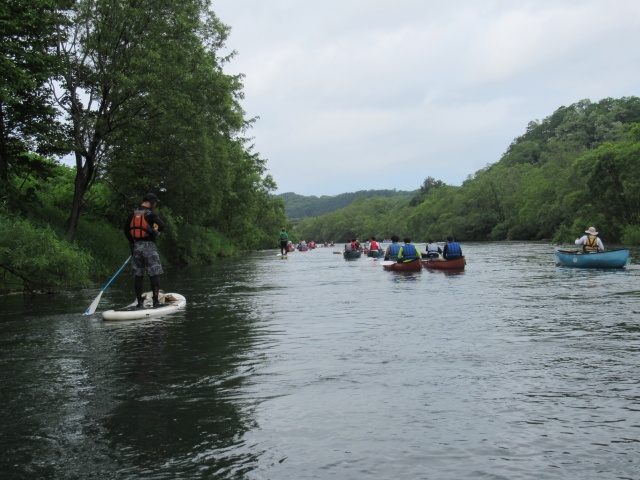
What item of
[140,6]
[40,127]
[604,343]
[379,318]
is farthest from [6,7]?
[604,343]

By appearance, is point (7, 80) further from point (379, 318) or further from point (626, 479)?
point (626, 479)

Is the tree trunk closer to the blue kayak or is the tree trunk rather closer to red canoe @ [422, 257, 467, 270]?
red canoe @ [422, 257, 467, 270]

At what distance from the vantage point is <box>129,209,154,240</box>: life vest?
12.2m

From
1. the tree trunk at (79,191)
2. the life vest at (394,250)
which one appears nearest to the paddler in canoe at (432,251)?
the life vest at (394,250)

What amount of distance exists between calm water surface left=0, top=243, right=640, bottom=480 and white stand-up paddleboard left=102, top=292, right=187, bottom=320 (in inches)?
18.4

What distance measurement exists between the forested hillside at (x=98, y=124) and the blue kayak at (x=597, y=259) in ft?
53.7

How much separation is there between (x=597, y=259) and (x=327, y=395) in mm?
19788

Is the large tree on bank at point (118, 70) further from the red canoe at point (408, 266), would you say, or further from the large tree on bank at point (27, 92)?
the red canoe at point (408, 266)

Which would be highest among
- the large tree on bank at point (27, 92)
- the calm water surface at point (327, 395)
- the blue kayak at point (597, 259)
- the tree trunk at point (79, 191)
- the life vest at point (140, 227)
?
the large tree on bank at point (27, 92)

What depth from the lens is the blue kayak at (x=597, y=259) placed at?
73.7 feet

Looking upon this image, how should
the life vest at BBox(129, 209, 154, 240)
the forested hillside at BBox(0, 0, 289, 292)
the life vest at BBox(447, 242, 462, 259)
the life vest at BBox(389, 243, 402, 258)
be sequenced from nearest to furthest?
the life vest at BBox(129, 209, 154, 240), the forested hillside at BBox(0, 0, 289, 292), the life vest at BBox(447, 242, 462, 259), the life vest at BBox(389, 243, 402, 258)

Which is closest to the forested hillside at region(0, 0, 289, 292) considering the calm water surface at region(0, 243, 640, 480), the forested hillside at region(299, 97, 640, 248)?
the calm water surface at region(0, 243, 640, 480)

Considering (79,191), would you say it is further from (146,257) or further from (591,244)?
(591,244)

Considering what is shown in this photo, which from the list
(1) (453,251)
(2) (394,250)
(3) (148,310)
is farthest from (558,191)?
(3) (148,310)
